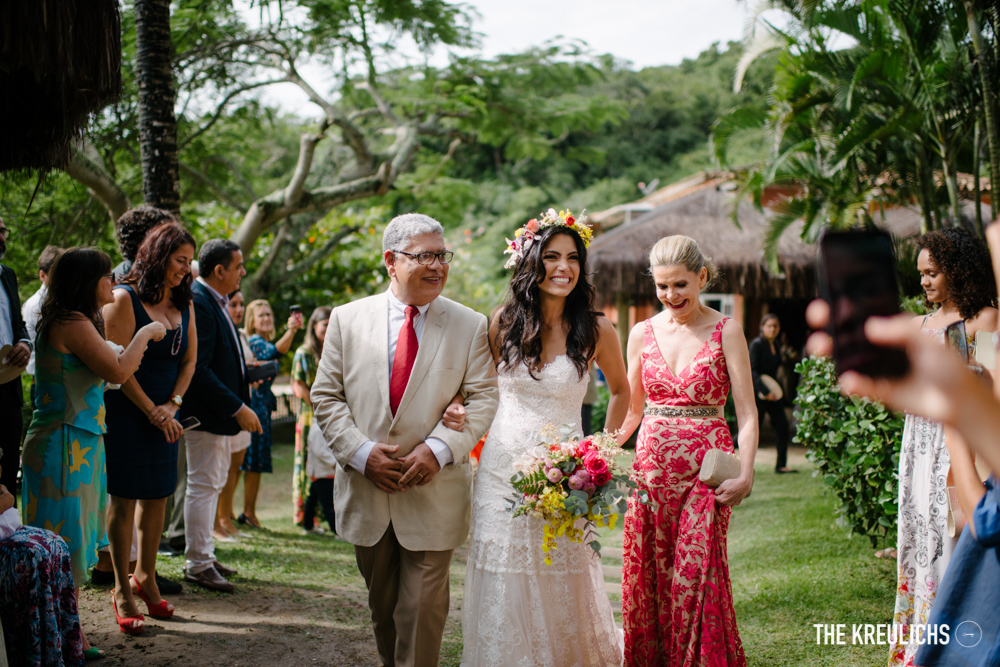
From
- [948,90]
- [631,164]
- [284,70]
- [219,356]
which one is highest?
[631,164]

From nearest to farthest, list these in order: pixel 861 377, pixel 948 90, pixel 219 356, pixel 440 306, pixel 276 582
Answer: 1. pixel 861 377
2. pixel 440 306
3. pixel 219 356
4. pixel 276 582
5. pixel 948 90

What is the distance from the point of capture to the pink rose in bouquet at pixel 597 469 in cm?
345

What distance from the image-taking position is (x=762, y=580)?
597 centimetres

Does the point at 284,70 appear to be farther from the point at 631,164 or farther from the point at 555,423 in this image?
the point at 631,164

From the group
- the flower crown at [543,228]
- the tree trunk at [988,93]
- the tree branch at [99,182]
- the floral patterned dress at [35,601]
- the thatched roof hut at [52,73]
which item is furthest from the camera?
the tree branch at [99,182]

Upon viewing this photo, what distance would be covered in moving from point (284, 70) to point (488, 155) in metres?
25.7

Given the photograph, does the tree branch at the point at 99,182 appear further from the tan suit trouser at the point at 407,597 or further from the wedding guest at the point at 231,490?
the tan suit trouser at the point at 407,597

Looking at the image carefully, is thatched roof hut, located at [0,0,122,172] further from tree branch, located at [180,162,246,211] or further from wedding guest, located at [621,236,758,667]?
tree branch, located at [180,162,246,211]

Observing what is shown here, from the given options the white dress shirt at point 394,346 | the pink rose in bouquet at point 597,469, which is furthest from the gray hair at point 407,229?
the pink rose in bouquet at point 597,469

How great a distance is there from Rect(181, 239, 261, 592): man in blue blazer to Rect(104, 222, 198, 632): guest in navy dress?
1.30 ft

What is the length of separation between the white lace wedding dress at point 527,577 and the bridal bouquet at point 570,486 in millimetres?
211

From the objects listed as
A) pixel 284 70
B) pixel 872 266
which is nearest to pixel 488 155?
pixel 284 70

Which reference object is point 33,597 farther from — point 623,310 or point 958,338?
point 623,310

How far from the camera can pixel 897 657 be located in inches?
151
